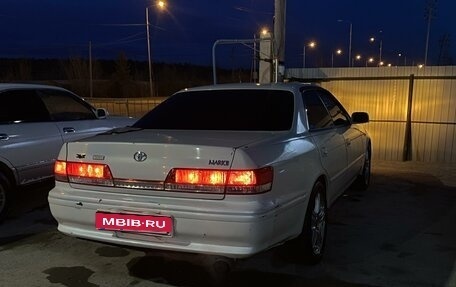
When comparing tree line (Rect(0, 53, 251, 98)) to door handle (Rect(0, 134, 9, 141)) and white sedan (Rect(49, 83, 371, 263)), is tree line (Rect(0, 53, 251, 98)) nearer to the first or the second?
door handle (Rect(0, 134, 9, 141))

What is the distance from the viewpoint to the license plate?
11.2ft

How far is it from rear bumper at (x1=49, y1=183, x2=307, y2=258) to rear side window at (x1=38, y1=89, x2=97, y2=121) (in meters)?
3.47

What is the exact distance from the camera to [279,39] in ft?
36.4

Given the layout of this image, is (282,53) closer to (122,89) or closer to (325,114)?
(325,114)

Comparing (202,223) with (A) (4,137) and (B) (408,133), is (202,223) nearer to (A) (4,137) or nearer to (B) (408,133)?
(A) (4,137)

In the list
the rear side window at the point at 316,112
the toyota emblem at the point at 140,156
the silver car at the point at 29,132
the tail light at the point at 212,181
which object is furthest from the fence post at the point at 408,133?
the toyota emblem at the point at 140,156

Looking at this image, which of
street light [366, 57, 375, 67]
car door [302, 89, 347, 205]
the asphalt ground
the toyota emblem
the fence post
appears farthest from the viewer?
street light [366, 57, 375, 67]

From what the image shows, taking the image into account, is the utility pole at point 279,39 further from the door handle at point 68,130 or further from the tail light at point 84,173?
the tail light at point 84,173

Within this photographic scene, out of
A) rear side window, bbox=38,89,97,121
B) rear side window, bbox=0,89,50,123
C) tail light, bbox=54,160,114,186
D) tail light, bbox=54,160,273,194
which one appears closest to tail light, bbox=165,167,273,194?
tail light, bbox=54,160,273,194

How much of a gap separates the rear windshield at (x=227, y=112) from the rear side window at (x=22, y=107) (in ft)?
7.02

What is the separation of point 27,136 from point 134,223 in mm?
3273

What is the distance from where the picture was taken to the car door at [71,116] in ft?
22.3

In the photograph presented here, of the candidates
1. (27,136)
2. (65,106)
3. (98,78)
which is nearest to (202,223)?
(27,136)

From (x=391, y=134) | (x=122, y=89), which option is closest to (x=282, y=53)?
(x=391, y=134)
